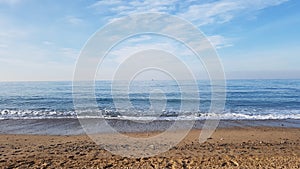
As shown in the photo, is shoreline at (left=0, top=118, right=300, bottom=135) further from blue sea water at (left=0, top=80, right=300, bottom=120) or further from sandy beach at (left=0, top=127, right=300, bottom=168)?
blue sea water at (left=0, top=80, right=300, bottom=120)

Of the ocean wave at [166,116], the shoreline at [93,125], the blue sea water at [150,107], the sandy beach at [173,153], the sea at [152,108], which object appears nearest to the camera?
the sandy beach at [173,153]

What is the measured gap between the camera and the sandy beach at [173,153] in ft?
21.6

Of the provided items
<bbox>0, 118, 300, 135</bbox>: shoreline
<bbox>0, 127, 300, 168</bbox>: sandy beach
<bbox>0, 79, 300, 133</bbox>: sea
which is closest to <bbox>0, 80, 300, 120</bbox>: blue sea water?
<bbox>0, 79, 300, 133</bbox>: sea

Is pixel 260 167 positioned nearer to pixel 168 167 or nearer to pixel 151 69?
pixel 168 167

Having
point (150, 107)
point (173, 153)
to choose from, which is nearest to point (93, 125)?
point (173, 153)

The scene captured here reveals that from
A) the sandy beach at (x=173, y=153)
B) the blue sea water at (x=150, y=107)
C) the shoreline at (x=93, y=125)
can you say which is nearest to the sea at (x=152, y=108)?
the blue sea water at (x=150, y=107)

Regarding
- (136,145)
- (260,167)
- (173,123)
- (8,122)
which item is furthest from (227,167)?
(8,122)

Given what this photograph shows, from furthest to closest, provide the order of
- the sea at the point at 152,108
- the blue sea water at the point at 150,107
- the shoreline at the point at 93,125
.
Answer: the blue sea water at the point at 150,107
the sea at the point at 152,108
the shoreline at the point at 93,125

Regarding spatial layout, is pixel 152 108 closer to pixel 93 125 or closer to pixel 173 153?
pixel 93 125

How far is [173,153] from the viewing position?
778 cm

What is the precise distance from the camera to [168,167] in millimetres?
6398

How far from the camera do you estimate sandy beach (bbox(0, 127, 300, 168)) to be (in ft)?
21.6

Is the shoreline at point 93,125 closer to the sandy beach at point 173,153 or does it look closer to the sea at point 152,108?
the sea at point 152,108

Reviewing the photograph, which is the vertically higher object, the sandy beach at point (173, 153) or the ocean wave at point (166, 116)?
the sandy beach at point (173, 153)
